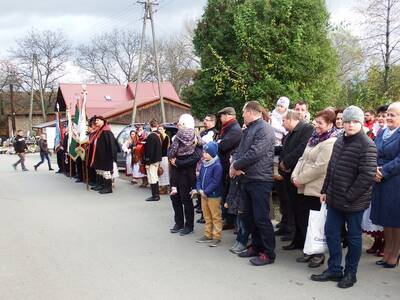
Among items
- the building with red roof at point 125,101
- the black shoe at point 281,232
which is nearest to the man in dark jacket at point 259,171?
the black shoe at point 281,232

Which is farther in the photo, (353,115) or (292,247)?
(292,247)

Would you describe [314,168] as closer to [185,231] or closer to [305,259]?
[305,259]

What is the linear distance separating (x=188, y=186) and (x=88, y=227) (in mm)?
2039

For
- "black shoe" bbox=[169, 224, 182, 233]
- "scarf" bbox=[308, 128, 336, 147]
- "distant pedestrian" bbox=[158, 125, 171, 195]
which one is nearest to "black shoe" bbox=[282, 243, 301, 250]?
"scarf" bbox=[308, 128, 336, 147]

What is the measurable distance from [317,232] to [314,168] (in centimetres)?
73

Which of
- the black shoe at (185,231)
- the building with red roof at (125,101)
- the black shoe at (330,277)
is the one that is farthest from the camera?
the building with red roof at (125,101)

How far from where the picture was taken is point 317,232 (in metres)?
5.12

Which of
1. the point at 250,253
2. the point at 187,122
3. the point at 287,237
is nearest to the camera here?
the point at 250,253

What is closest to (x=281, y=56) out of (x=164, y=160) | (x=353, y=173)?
(x=164, y=160)

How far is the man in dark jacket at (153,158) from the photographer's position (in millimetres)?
10305

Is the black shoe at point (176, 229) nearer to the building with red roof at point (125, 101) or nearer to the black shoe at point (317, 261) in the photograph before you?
the black shoe at point (317, 261)

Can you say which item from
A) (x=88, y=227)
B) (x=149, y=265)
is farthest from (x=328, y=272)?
(x=88, y=227)

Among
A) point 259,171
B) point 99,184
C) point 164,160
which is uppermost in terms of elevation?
point 259,171

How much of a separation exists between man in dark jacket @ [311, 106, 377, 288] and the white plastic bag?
26 cm
